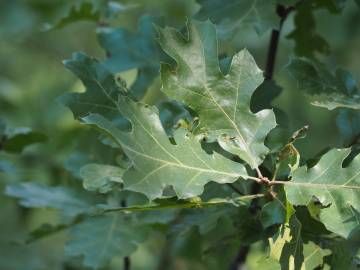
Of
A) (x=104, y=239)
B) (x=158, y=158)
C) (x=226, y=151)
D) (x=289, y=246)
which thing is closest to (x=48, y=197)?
(x=104, y=239)

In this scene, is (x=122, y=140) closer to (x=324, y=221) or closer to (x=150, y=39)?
(x=324, y=221)

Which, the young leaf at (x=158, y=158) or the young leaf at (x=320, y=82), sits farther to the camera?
the young leaf at (x=320, y=82)

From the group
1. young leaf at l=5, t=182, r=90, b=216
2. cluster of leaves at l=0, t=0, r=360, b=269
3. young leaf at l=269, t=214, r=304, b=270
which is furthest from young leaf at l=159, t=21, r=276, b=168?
young leaf at l=5, t=182, r=90, b=216

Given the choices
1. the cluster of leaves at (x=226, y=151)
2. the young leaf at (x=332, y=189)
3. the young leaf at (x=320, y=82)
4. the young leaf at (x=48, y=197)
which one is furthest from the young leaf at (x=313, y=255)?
the young leaf at (x=48, y=197)

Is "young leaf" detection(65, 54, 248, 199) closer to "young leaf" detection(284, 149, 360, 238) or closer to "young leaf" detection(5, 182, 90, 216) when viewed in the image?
"young leaf" detection(284, 149, 360, 238)

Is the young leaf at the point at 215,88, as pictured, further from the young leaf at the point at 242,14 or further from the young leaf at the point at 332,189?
the young leaf at the point at 242,14

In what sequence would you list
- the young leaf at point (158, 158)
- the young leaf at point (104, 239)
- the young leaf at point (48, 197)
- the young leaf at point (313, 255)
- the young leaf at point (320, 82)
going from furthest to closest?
the young leaf at point (48, 197) < the young leaf at point (104, 239) < the young leaf at point (320, 82) < the young leaf at point (313, 255) < the young leaf at point (158, 158)
